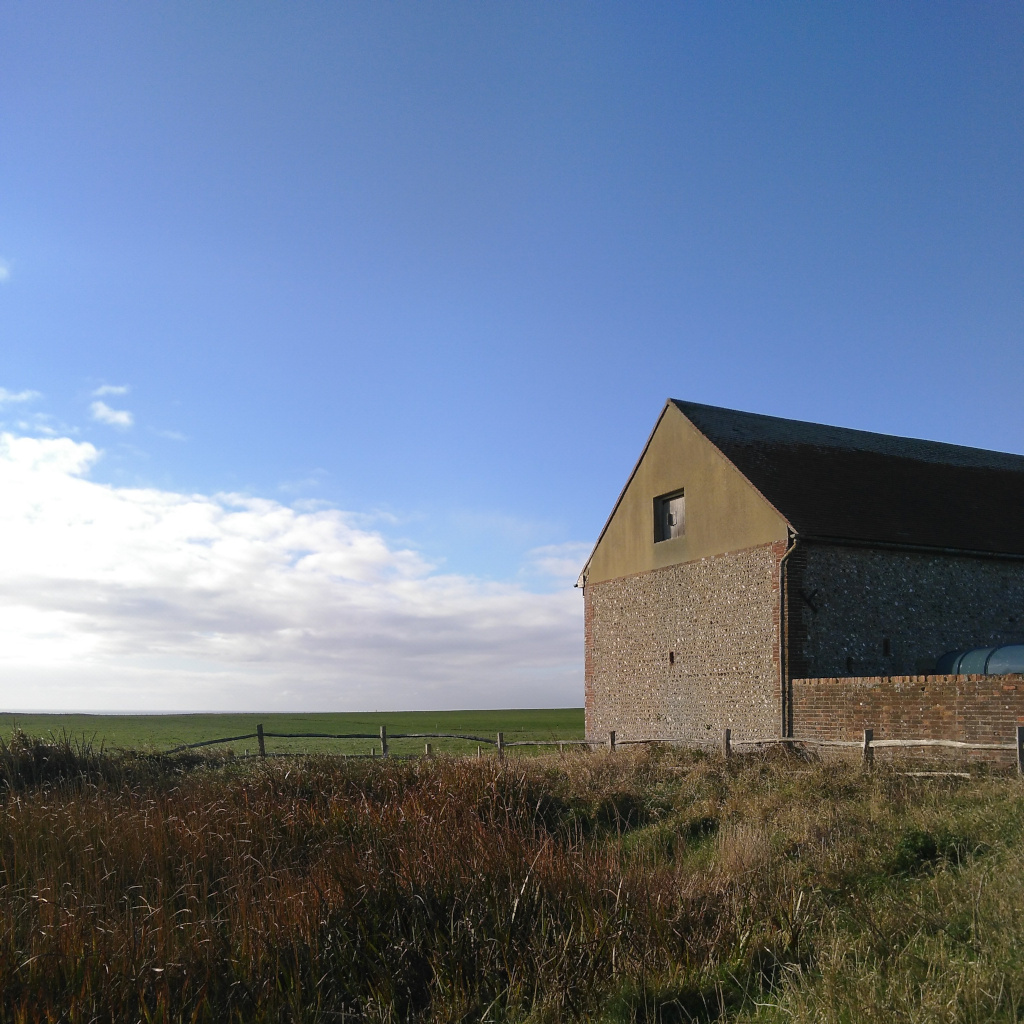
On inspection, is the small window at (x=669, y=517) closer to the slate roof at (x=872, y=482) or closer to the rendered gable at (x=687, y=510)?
the rendered gable at (x=687, y=510)

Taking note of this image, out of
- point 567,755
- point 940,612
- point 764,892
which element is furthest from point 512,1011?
point 940,612

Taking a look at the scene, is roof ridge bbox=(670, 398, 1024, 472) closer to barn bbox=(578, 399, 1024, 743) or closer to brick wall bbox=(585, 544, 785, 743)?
barn bbox=(578, 399, 1024, 743)

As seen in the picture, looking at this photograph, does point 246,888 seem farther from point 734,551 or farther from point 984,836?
point 734,551

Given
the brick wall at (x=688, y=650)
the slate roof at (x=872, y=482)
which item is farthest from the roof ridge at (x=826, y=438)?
the brick wall at (x=688, y=650)

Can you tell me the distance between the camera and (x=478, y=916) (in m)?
6.78

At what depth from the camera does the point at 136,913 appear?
7.40m

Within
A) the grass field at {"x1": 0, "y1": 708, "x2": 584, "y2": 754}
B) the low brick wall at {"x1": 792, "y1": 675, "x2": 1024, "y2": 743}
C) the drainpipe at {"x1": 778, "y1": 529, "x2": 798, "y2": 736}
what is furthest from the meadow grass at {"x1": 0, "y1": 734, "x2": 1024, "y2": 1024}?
the drainpipe at {"x1": 778, "y1": 529, "x2": 798, "y2": 736}

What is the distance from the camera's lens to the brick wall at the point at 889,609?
1911cm

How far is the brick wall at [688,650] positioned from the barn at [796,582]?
0.05 meters

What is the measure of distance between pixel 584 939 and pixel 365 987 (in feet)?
5.15

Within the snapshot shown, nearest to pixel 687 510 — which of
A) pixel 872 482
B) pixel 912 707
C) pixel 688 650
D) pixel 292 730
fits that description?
pixel 688 650

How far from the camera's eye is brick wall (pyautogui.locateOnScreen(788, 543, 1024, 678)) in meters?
19.1

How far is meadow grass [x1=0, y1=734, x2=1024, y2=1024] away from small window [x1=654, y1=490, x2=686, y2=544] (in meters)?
12.8

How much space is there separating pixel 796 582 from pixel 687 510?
4181 millimetres
